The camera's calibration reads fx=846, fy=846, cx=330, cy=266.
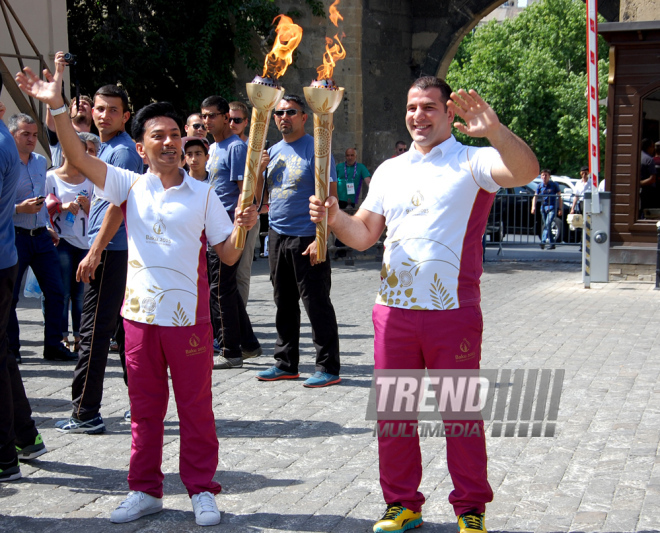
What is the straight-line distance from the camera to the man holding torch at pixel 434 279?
367 cm

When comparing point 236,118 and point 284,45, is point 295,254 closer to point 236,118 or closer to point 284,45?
point 236,118

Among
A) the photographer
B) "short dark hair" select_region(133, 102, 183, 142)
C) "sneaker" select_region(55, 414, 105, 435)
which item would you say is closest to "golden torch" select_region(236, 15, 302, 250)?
"short dark hair" select_region(133, 102, 183, 142)

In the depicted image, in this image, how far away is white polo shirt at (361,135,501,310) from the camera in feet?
12.1

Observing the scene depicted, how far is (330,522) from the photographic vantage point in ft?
13.0

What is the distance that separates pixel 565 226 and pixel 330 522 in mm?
18810

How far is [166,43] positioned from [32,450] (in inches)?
547

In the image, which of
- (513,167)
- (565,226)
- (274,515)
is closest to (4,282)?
(274,515)

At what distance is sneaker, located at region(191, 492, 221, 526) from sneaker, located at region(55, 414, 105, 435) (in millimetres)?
1638

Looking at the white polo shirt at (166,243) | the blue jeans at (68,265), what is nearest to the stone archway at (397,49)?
the blue jeans at (68,265)

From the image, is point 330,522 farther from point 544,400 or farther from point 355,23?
point 355,23

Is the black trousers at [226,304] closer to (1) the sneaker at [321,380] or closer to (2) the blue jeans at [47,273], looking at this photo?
(1) the sneaker at [321,380]

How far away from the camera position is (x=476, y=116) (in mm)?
3445

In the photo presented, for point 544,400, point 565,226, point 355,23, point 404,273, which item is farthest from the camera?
point 565,226

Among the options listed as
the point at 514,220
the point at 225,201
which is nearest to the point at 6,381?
the point at 225,201
